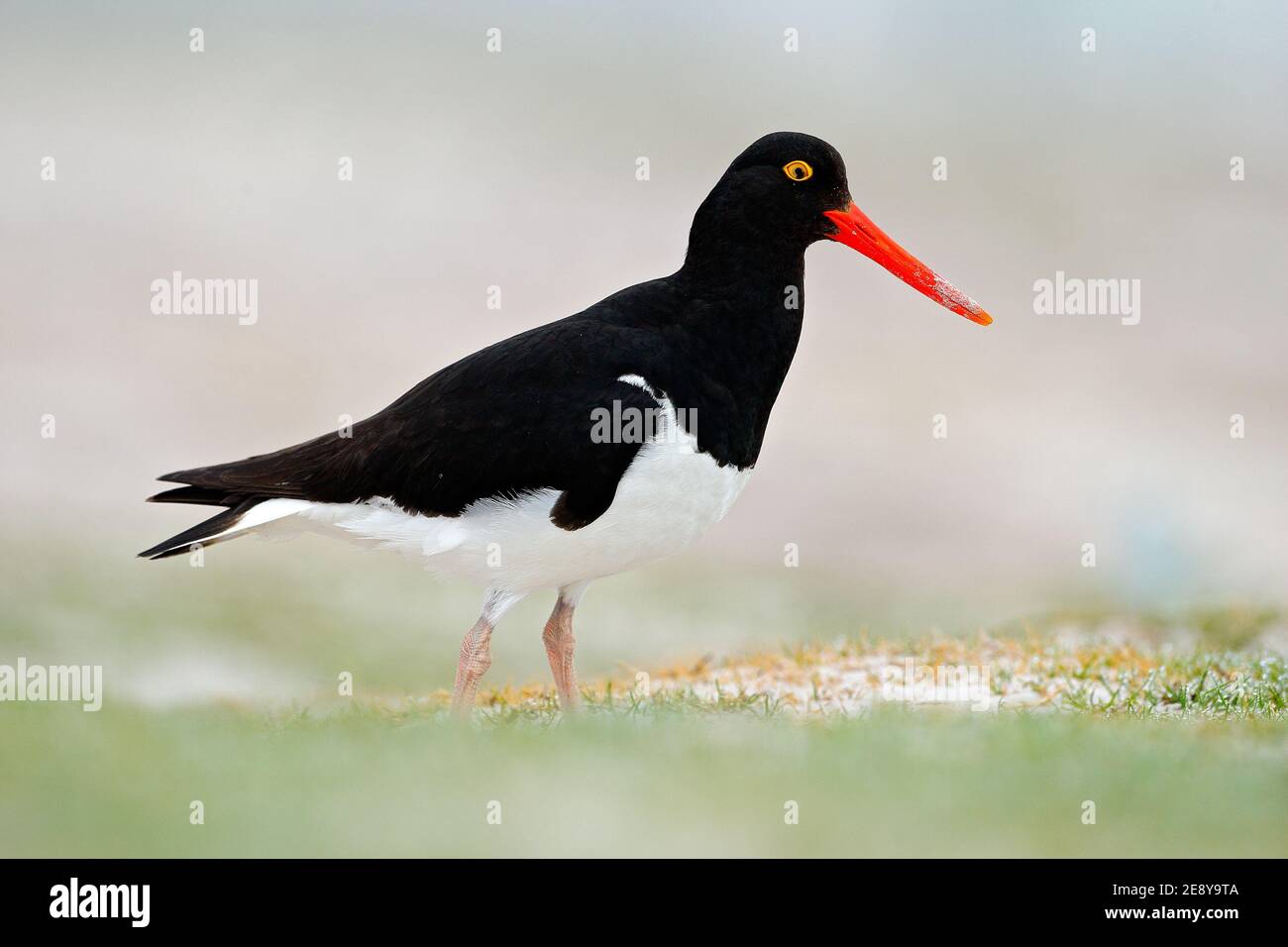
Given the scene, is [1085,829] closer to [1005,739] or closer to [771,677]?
[1005,739]

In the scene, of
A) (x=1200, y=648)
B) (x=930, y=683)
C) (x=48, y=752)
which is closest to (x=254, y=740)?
(x=48, y=752)

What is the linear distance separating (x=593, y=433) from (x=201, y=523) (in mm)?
2690

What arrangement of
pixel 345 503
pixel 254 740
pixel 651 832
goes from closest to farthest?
1. pixel 651 832
2. pixel 254 740
3. pixel 345 503

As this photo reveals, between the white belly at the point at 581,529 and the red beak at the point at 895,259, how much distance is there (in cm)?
163

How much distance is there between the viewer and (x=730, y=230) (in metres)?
Result: 8.32

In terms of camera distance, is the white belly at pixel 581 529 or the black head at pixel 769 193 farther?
the black head at pixel 769 193

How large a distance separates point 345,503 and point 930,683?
4.26m

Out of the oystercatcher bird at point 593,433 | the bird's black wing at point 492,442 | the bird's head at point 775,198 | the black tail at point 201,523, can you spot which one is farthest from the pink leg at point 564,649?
the bird's head at point 775,198

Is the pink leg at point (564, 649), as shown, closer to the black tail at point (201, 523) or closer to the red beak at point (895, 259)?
the black tail at point (201, 523)

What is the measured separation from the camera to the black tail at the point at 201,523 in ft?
27.6

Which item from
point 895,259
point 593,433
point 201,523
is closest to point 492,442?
point 593,433

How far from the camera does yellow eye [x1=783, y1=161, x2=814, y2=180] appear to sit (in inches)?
329

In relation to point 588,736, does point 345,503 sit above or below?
above

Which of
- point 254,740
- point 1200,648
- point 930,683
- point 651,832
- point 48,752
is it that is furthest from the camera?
point 1200,648
